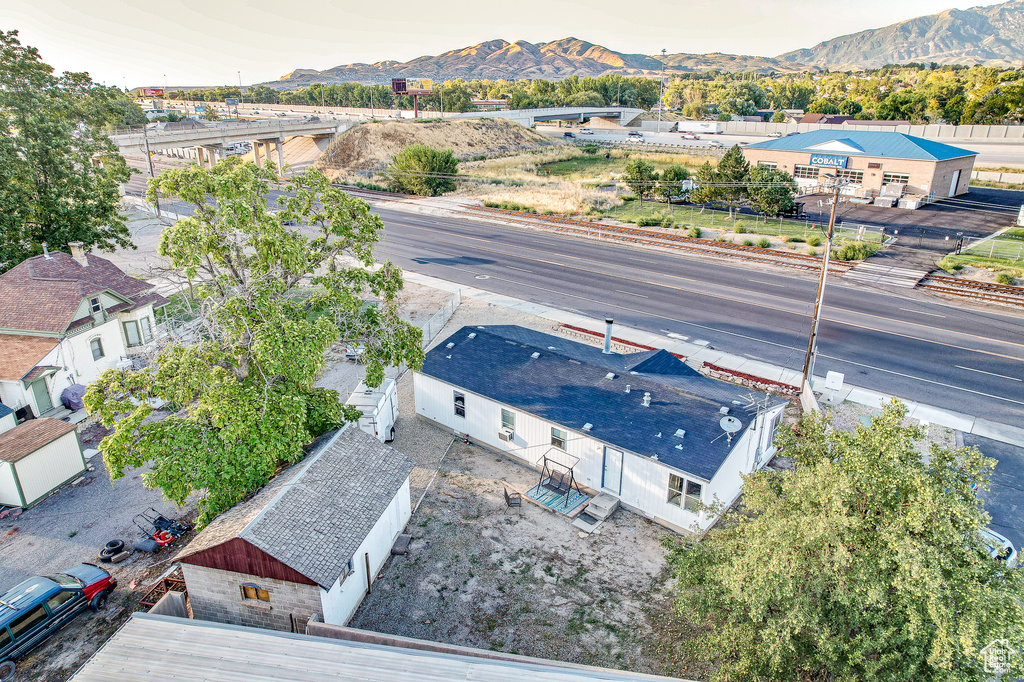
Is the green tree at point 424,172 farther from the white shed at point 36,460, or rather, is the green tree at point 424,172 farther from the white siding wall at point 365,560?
the white siding wall at point 365,560

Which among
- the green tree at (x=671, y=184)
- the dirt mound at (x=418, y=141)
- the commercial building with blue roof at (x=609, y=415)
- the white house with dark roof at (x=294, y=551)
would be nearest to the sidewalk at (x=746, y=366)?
the commercial building with blue roof at (x=609, y=415)

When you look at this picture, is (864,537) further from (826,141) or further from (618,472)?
(826,141)

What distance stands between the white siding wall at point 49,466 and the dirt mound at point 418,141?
281 feet

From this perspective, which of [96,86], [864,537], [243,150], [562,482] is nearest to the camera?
[864,537]

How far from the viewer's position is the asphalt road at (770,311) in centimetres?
3003

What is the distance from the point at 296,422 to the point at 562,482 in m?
9.73

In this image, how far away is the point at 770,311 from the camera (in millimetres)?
39250

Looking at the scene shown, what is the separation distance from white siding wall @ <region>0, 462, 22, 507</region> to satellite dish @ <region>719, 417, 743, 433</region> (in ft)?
79.3

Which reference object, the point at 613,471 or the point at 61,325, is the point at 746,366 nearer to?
the point at 613,471

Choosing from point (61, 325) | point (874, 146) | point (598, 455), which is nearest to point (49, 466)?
point (61, 325)

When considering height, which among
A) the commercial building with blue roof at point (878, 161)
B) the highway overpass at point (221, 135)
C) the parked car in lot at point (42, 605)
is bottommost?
the parked car in lot at point (42, 605)

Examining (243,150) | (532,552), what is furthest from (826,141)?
(243,150)

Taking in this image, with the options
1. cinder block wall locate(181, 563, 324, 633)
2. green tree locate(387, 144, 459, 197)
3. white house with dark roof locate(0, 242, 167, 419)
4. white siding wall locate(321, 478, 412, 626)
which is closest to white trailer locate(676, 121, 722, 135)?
green tree locate(387, 144, 459, 197)

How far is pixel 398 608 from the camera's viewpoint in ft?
56.4
